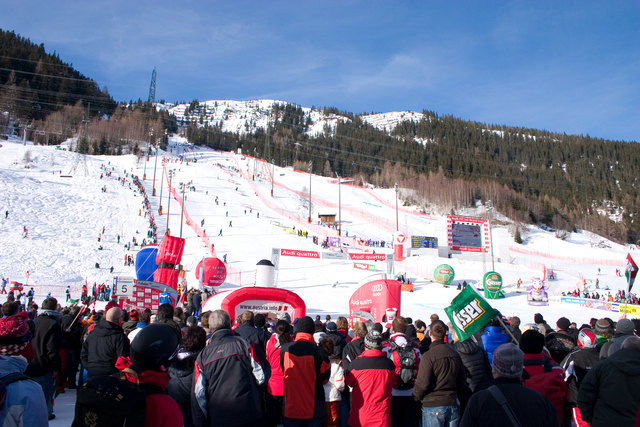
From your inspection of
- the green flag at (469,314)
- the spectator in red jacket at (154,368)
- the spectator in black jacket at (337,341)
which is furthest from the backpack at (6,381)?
the green flag at (469,314)

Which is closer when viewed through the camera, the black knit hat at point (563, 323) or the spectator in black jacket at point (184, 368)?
the spectator in black jacket at point (184, 368)

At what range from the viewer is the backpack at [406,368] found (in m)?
4.84

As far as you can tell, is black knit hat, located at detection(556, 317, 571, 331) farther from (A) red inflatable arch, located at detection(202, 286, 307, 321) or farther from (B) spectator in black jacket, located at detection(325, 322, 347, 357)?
(A) red inflatable arch, located at detection(202, 286, 307, 321)

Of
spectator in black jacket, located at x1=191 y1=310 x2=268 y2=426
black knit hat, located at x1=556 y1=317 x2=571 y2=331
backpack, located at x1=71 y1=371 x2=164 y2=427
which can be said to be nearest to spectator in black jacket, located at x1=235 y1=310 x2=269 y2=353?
spectator in black jacket, located at x1=191 y1=310 x2=268 y2=426

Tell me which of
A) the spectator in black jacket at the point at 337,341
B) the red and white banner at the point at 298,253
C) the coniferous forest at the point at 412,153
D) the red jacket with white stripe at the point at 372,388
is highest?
the coniferous forest at the point at 412,153

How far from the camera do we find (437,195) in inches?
3686

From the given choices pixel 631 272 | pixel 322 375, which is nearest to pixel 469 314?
pixel 322 375

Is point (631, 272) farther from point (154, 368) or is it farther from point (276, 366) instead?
point (154, 368)

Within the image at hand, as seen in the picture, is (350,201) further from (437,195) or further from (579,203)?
(579,203)

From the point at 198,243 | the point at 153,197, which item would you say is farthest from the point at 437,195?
the point at 198,243

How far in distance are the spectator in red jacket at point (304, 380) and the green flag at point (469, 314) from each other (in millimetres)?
1691

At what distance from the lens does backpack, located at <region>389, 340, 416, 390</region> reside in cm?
484

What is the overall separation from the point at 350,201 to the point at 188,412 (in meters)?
67.5

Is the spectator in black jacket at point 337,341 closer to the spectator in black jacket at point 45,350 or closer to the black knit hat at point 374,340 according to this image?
the black knit hat at point 374,340
